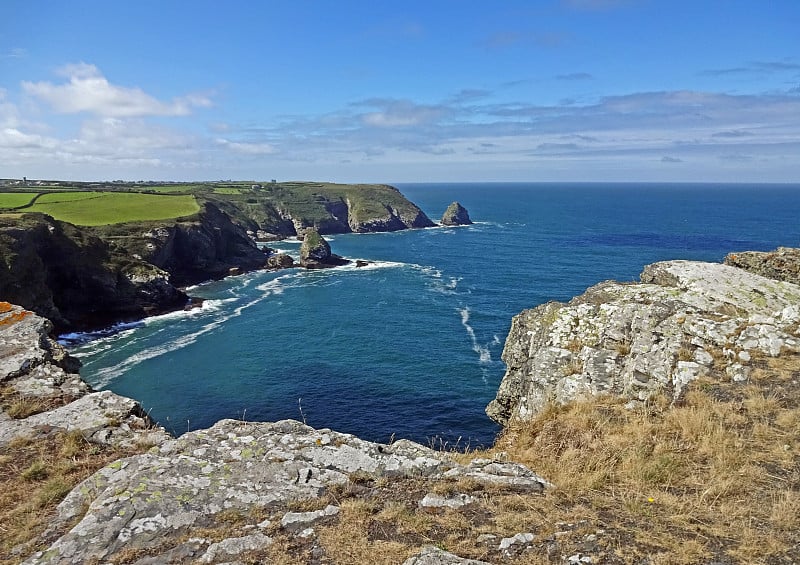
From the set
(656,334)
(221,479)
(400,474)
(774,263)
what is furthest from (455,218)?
(221,479)

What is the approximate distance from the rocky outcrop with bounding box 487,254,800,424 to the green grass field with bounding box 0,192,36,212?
353 ft

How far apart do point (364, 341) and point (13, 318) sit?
40.4m

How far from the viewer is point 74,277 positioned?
6462 centimetres

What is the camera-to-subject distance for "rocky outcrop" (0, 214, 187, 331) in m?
55.9

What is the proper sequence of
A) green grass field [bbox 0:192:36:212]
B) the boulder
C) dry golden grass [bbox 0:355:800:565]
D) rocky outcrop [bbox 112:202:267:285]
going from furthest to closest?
the boulder, green grass field [bbox 0:192:36:212], rocky outcrop [bbox 112:202:267:285], dry golden grass [bbox 0:355:800:565]

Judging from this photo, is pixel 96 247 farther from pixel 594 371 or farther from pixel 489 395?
pixel 594 371

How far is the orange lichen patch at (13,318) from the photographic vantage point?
1507 centimetres

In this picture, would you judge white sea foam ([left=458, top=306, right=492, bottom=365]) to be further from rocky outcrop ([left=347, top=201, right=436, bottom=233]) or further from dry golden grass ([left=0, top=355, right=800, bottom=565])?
rocky outcrop ([left=347, top=201, right=436, bottom=233])

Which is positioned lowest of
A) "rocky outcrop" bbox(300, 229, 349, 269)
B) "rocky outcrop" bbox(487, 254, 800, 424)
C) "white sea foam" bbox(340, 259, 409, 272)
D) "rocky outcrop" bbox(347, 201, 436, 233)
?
"white sea foam" bbox(340, 259, 409, 272)

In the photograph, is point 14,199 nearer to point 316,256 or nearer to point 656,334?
point 316,256

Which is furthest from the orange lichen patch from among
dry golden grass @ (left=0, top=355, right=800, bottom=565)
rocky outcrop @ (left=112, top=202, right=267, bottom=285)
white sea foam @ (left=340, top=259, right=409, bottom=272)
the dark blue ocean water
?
white sea foam @ (left=340, top=259, right=409, bottom=272)

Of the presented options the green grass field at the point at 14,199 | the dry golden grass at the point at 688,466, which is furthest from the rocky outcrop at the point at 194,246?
the dry golden grass at the point at 688,466

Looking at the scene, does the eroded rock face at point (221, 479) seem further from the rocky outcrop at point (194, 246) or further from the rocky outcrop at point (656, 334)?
the rocky outcrop at point (194, 246)

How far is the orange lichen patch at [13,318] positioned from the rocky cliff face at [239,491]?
19.9 feet
